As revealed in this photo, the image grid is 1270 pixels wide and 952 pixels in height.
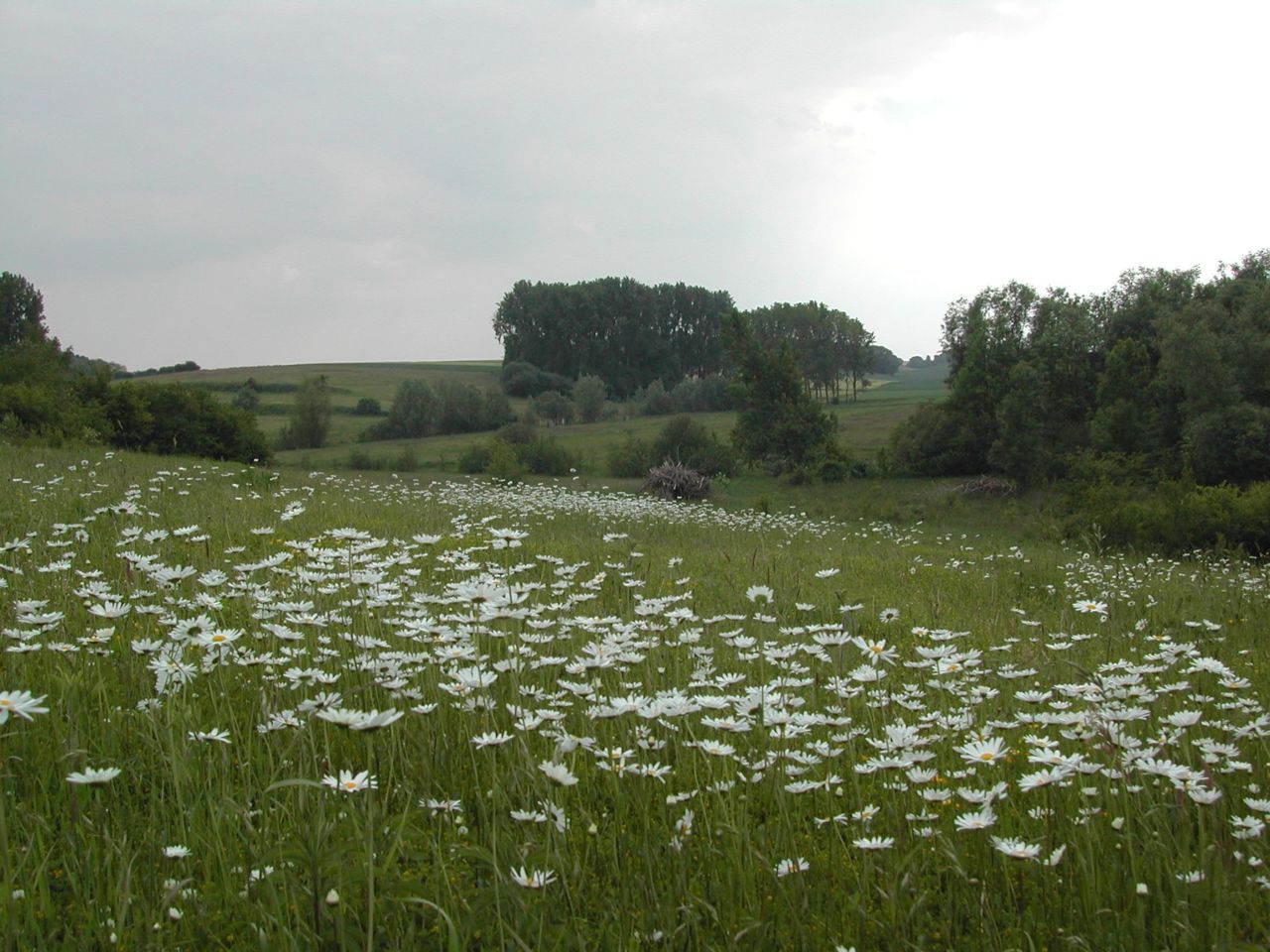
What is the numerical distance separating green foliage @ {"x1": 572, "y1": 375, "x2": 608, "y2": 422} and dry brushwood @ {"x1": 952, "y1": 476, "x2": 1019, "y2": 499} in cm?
4013

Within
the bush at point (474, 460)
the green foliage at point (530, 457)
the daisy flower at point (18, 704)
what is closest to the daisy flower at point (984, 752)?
the daisy flower at point (18, 704)

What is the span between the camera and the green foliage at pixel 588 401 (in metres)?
75.4

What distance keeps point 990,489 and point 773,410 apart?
12490 mm

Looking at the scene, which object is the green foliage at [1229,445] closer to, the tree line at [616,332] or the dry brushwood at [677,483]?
the dry brushwood at [677,483]

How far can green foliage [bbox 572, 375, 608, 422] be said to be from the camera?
75.4m

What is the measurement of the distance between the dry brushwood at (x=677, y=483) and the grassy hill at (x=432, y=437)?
33.3 feet

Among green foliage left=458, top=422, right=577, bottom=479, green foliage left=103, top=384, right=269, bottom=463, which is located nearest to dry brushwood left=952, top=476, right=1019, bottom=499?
green foliage left=458, top=422, right=577, bottom=479

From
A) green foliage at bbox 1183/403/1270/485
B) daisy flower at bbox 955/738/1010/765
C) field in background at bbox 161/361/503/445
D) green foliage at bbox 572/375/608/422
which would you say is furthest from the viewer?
green foliage at bbox 572/375/608/422

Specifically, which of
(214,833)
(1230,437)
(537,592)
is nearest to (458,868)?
(214,833)

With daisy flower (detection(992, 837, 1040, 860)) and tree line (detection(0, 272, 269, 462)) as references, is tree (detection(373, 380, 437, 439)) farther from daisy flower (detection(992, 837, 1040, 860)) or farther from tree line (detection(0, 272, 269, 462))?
daisy flower (detection(992, 837, 1040, 860))

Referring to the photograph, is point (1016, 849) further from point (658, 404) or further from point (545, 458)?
point (658, 404)

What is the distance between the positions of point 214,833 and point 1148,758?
2.72 metres

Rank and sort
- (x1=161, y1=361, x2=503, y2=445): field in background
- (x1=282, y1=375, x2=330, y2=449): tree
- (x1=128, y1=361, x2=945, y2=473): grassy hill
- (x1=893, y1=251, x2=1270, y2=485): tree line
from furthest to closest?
1. (x1=161, y1=361, x2=503, y2=445): field in background
2. (x1=282, y1=375, x2=330, y2=449): tree
3. (x1=128, y1=361, x2=945, y2=473): grassy hill
4. (x1=893, y1=251, x2=1270, y2=485): tree line

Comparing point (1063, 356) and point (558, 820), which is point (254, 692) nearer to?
point (558, 820)
